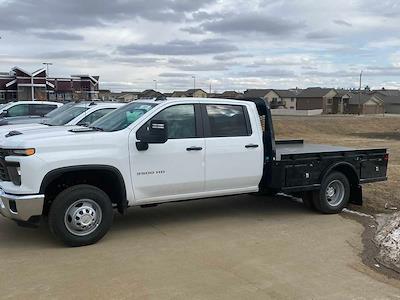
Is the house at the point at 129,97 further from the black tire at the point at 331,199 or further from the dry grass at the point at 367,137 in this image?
the dry grass at the point at 367,137

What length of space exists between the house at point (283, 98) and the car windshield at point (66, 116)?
103283mm

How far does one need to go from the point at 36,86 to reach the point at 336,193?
5936cm

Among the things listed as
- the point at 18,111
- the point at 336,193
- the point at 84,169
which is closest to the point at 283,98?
the point at 18,111

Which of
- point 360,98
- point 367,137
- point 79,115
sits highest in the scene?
point 360,98

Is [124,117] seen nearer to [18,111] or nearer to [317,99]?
[18,111]

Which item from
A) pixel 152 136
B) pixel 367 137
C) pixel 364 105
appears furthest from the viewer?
pixel 364 105

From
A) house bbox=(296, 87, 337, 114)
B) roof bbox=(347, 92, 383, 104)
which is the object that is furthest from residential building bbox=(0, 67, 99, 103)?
roof bbox=(347, 92, 383, 104)

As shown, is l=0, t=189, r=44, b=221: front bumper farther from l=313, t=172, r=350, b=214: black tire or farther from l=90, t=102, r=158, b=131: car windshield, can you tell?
l=313, t=172, r=350, b=214: black tire

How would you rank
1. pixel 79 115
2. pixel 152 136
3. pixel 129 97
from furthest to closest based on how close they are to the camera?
1. pixel 129 97
2. pixel 79 115
3. pixel 152 136

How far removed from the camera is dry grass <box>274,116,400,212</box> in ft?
31.5

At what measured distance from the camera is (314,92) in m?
114

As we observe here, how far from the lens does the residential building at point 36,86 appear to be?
205ft

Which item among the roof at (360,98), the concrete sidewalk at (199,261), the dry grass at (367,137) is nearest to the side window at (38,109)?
the dry grass at (367,137)

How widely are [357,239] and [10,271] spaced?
→ 442 centimetres
